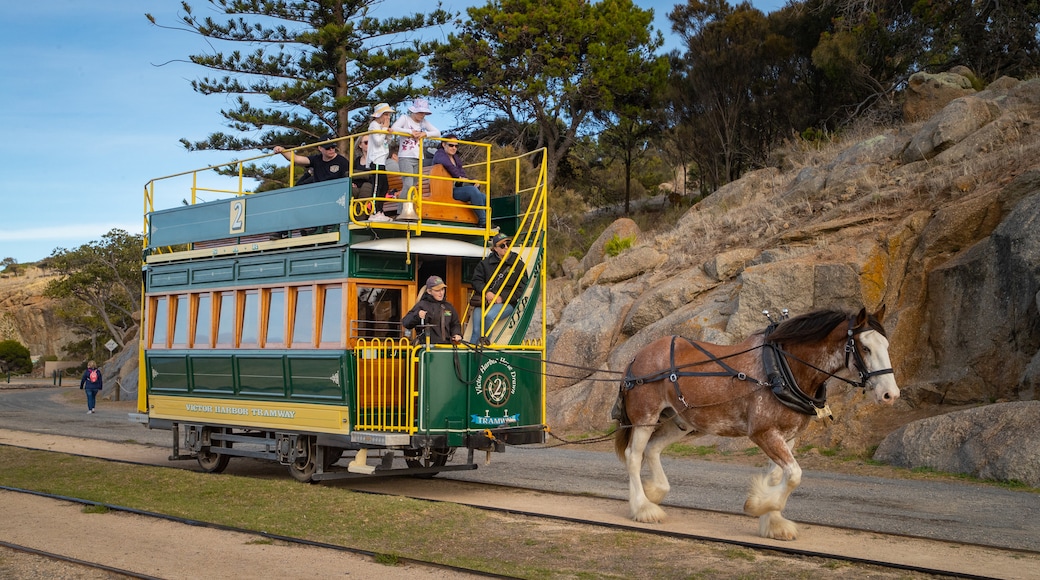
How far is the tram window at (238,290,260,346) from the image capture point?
12.9 metres

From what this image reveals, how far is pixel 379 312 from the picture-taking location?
12.0 m

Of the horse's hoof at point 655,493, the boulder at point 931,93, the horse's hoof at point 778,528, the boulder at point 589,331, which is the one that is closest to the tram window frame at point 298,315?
the horse's hoof at point 655,493

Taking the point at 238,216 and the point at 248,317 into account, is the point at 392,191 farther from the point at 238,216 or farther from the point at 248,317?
the point at 248,317

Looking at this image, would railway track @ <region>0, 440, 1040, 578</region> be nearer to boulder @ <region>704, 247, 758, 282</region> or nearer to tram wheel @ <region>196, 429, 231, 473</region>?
tram wheel @ <region>196, 429, 231, 473</region>

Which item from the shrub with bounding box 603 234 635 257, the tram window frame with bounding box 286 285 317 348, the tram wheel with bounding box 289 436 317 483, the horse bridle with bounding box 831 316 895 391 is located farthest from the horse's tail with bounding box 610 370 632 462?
the shrub with bounding box 603 234 635 257

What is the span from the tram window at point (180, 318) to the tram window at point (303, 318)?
104 inches

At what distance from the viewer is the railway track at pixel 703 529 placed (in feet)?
24.5

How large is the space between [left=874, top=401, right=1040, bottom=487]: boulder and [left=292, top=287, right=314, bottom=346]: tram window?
8.30 m

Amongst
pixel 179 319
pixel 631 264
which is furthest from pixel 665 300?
pixel 179 319

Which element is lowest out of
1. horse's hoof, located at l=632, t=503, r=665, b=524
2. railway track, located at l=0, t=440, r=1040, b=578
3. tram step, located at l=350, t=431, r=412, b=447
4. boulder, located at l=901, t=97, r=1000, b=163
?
railway track, located at l=0, t=440, r=1040, b=578

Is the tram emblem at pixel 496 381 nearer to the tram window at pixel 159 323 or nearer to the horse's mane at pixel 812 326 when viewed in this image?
the horse's mane at pixel 812 326

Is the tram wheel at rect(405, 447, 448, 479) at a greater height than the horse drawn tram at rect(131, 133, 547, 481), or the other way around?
the horse drawn tram at rect(131, 133, 547, 481)

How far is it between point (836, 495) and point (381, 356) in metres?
5.54

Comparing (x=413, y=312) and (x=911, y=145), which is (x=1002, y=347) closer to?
(x=911, y=145)
